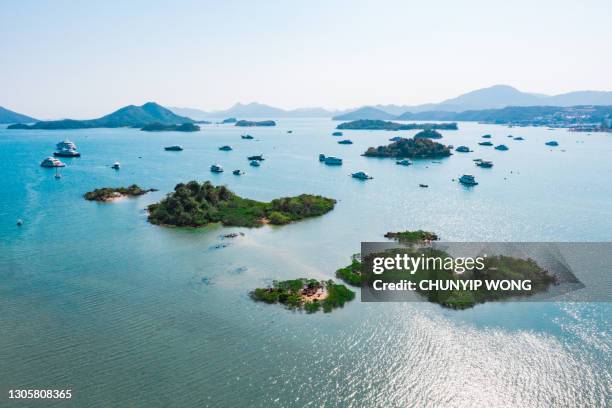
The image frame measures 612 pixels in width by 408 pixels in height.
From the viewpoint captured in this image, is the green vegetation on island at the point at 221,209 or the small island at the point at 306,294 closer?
the small island at the point at 306,294

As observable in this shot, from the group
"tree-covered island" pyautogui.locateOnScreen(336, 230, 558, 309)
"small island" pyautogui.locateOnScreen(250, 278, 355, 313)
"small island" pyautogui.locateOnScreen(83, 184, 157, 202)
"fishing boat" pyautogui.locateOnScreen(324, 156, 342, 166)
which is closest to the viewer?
"small island" pyautogui.locateOnScreen(250, 278, 355, 313)

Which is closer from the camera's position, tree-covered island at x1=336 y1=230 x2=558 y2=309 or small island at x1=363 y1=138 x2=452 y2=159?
tree-covered island at x1=336 y1=230 x2=558 y2=309

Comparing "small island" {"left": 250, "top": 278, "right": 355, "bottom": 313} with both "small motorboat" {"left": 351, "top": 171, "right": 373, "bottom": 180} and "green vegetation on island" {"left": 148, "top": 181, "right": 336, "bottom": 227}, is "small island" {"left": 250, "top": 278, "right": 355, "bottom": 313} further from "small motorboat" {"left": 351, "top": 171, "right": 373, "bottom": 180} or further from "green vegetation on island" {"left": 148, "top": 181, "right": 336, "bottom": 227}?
"small motorboat" {"left": 351, "top": 171, "right": 373, "bottom": 180}

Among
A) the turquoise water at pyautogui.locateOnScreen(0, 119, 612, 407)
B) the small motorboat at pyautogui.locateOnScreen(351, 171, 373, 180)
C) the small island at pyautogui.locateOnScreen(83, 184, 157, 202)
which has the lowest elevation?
the turquoise water at pyautogui.locateOnScreen(0, 119, 612, 407)

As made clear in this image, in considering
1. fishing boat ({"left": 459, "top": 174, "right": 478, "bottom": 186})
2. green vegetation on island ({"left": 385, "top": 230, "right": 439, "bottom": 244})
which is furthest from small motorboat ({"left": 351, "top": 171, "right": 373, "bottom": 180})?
green vegetation on island ({"left": 385, "top": 230, "right": 439, "bottom": 244})

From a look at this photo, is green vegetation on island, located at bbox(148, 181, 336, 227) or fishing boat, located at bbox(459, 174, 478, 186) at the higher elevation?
green vegetation on island, located at bbox(148, 181, 336, 227)

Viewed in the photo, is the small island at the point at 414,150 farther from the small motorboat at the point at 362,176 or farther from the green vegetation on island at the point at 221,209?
the green vegetation on island at the point at 221,209

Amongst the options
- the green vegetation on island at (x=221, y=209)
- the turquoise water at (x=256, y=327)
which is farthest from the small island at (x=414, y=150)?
the green vegetation on island at (x=221, y=209)

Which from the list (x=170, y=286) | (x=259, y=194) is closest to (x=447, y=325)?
(x=170, y=286)
